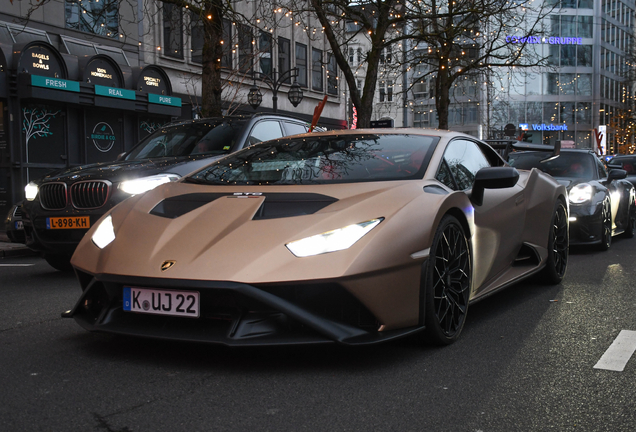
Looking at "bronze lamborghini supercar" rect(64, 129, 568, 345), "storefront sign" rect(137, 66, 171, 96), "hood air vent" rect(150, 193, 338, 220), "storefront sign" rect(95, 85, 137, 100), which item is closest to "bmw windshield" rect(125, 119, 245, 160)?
"bronze lamborghini supercar" rect(64, 129, 568, 345)

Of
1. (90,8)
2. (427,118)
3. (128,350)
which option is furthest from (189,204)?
(427,118)

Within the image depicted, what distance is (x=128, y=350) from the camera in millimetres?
3771

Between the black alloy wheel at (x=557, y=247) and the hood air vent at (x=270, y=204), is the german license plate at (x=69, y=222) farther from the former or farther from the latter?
the black alloy wheel at (x=557, y=247)

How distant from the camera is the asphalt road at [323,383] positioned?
2.76m

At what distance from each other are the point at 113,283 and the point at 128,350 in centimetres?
48

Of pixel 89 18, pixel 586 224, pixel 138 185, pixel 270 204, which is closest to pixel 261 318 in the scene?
pixel 270 204

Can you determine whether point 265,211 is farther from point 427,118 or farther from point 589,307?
point 427,118

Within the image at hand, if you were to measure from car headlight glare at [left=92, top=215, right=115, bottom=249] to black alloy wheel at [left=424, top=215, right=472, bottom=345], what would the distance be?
1749 millimetres

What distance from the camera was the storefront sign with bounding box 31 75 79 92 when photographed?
47.3 feet

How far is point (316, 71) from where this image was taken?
33.4 m

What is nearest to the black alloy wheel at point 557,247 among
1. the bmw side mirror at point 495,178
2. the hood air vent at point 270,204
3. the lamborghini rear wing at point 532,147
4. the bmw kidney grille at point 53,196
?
the bmw side mirror at point 495,178

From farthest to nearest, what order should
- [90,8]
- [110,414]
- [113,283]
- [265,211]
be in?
1. [90,8]
2. [265,211]
3. [113,283]
4. [110,414]

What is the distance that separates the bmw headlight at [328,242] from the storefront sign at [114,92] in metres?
14.2

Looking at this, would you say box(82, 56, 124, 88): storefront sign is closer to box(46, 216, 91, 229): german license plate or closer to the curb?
the curb
